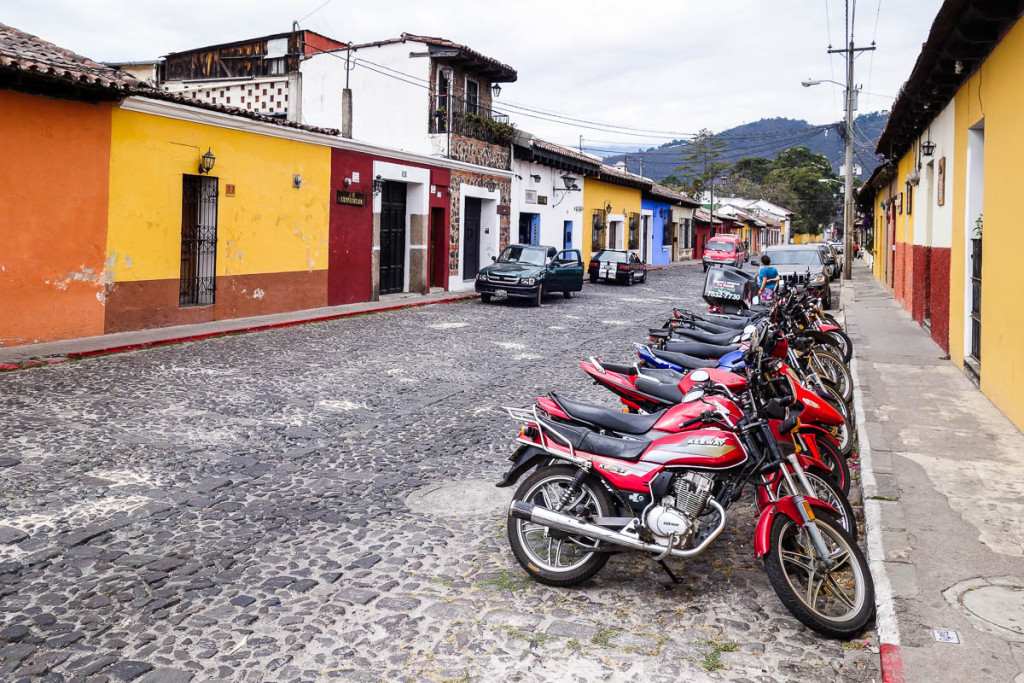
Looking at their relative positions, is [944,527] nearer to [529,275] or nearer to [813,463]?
[813,463]

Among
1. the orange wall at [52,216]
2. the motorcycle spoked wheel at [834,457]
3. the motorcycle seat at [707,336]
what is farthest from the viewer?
the orange wall at [52,216]

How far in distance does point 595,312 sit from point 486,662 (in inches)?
622

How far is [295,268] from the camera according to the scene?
55.8 feet

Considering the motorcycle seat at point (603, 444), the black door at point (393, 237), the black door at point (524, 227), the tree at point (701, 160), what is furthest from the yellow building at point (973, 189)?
the tree at point (701, 160)

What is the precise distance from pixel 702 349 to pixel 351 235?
1308 centimetres

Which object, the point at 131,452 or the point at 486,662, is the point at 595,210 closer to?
the point at 131,452

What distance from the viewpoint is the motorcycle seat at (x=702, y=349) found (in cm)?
710

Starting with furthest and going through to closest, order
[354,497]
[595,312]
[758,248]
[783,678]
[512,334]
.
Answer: [758,248]
[595,312]
[512,334]
[354,497]
[783,678]

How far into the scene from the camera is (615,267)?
28734mm

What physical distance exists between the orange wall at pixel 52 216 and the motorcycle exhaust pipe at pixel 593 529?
9.72 m

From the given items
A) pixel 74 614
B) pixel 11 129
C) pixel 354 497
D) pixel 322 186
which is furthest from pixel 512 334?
pixel 74 614

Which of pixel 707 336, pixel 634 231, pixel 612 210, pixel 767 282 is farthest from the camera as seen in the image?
pixel 634 231

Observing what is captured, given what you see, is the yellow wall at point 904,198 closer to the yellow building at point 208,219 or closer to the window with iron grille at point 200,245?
the yellow building at point 208,219

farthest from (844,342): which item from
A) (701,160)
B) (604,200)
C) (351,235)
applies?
(701,160)
